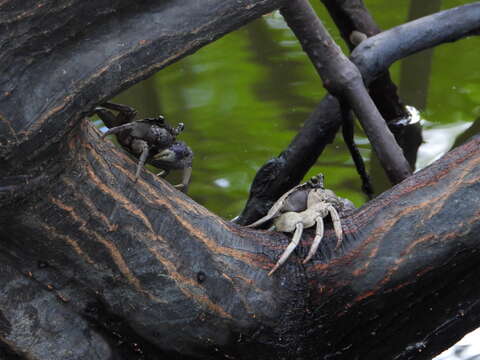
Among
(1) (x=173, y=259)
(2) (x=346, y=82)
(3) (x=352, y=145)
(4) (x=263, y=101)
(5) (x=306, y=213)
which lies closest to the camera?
(1) (x=173, y=259)

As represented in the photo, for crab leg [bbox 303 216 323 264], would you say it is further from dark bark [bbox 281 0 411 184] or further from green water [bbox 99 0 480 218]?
green water [bbox 99 0 480 218]

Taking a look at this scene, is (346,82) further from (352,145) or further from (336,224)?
(336,224)

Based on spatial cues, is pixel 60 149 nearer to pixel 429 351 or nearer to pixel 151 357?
pixel 151 357

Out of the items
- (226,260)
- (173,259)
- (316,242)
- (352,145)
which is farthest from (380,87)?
(173,259)

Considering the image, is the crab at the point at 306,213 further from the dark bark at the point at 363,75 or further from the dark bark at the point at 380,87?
the dark bark at the point at 380,87

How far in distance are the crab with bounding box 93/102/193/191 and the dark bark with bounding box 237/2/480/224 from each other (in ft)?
3.46

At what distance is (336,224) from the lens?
8.13 ft

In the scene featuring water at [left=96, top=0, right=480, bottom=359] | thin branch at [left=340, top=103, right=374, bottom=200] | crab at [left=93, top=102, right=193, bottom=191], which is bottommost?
water at [left=96, top=0, right=480, bottom=359]

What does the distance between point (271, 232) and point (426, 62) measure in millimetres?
3092

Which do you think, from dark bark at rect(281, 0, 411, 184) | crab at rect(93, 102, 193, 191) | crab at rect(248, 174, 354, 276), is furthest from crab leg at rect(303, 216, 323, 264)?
dark bark at rect(281, 0, 411, 184)

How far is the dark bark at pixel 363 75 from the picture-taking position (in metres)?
3.58

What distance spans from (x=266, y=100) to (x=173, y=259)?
9.99ft

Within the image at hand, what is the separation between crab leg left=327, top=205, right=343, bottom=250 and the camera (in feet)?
8.04

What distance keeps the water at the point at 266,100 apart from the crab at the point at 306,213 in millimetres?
1488
